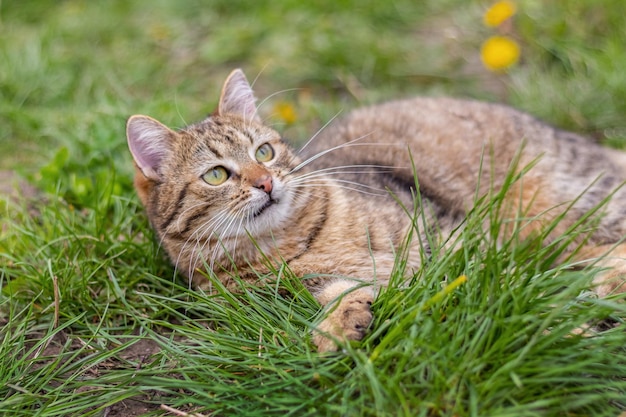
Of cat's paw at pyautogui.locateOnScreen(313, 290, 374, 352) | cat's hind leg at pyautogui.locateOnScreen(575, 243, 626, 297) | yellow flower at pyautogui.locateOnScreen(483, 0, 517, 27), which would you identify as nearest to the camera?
cat's paw at pyautogui.locateOnScreen(313, 290, 374, 352)

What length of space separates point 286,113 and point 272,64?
874 millimetres

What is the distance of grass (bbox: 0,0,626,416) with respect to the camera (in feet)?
7.68

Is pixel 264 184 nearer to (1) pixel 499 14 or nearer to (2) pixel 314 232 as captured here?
(2) pixel 314 232

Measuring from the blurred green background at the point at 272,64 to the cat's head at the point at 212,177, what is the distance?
79cm

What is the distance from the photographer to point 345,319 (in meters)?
2.62

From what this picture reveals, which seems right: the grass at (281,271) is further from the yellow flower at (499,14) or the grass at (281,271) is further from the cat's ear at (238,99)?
the cat's ear at (238,99)

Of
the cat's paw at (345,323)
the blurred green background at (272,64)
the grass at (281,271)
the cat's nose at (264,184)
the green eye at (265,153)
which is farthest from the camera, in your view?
the blurred green background at (272,64)

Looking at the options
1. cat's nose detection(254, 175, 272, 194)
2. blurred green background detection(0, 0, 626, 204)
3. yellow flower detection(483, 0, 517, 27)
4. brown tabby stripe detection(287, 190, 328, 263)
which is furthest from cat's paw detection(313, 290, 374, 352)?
yellow flower detection(483, 0, 517, 27)

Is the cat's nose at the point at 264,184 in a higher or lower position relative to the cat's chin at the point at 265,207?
higher

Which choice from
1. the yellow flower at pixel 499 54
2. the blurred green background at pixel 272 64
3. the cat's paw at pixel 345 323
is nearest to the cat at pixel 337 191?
the cat's paw at pixel 345 323

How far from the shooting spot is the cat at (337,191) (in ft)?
10.3

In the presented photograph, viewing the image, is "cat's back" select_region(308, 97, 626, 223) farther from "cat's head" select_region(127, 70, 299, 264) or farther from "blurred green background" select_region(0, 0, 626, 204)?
"blurred green background" select_region(0, 0, 626, 204)

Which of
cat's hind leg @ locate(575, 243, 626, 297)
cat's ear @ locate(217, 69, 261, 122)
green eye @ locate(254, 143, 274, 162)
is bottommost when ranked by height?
cat's hind leg @ locate(575, 243, 626, 297)

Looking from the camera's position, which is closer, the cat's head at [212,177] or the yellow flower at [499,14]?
the cat's head at [212,177]
